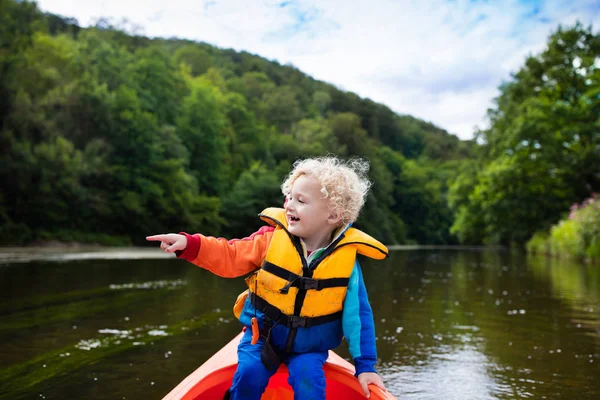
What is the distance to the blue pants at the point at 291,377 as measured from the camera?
238cm

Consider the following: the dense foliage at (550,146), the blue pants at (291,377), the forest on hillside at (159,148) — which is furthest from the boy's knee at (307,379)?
the dense foliage at (550,146)

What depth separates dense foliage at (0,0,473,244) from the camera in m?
20.7

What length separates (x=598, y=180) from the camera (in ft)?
82.1

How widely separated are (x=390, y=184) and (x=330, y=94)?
19.0 meters

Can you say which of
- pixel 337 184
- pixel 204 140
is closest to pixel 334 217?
pixel 337 184

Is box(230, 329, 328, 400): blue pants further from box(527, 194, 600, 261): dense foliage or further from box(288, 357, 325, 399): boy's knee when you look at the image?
box(527, 194, 600, 261): dense foliage

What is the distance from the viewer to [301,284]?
2.48 metres

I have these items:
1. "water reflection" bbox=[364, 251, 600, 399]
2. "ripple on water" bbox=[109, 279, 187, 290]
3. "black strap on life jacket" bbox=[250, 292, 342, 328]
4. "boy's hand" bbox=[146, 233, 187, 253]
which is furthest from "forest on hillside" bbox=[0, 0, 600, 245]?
"boy's hand" bbox=[146, 233, 187, 253]

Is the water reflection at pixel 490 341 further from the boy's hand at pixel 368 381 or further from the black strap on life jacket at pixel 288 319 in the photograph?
the black strap on life jacket at pixel 288 319

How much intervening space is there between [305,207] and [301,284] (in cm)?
33

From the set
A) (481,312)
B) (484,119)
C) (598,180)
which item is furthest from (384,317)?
(484,119)

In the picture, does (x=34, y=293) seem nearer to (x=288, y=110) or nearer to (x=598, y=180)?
(x=598, y=180)

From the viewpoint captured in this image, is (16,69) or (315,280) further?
(16,69)

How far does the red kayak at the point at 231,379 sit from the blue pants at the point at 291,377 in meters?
0.15
